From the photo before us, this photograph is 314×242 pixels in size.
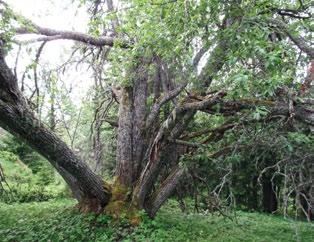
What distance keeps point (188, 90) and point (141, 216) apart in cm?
252

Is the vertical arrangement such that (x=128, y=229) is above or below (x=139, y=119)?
below

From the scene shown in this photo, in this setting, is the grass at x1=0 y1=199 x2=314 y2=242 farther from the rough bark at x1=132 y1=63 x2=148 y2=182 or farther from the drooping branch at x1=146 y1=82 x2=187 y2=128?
the drooping branch at x1=146 y1=82 x2=187 y2=128

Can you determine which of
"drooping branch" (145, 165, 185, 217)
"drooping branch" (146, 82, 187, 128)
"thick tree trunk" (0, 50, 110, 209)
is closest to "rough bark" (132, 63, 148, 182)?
"drooping branch" (146, 82, 187, 128)

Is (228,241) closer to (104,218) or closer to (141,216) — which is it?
(141,216)

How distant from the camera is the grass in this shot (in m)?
7.10

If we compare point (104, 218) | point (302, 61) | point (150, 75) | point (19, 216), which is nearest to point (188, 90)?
point (150, 75)

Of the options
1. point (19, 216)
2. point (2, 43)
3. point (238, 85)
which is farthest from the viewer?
point (19, 216)

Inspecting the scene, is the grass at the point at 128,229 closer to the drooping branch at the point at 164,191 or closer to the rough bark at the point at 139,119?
the drooping branch at the point at 164,191

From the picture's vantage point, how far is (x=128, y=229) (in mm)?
7238

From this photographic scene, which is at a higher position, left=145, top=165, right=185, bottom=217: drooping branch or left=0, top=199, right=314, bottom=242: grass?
left=145, top=165, right=185, bottom=217: drooping branch

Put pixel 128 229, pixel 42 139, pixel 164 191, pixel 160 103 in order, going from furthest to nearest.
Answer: pixel 164 191 → pixel 160 103 → pixel 128 229 → pixel 42 139

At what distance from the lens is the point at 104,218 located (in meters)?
7.48

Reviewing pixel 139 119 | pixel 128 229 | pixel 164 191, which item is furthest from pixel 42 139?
pixel 164 191

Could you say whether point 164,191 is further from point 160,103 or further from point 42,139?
point 42,139
